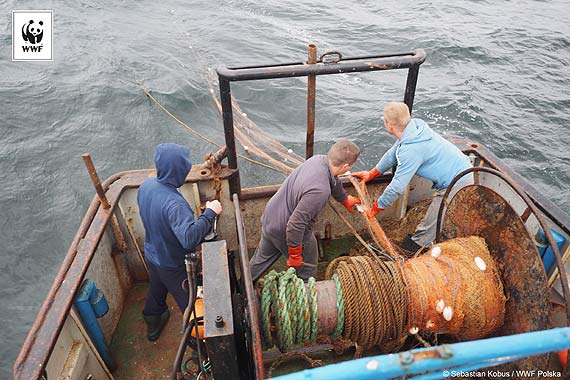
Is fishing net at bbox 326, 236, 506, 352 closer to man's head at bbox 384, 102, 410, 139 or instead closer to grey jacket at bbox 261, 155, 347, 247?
grey jacket at bbox 261, 155, 347, 247

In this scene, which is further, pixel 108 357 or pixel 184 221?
pixel 108 357

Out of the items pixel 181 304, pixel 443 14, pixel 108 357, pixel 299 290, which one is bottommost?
pixel 108 357

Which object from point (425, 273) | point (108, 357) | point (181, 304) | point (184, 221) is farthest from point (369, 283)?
point (108, 357)

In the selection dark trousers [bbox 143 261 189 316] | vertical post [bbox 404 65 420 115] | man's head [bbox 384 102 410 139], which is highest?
vertical post [bbox 404 65 420 115]

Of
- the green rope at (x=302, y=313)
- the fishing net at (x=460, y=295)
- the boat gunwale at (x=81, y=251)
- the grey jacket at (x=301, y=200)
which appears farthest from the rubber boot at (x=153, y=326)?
the fishing net at (x=460, y=295)

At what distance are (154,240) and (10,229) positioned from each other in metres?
6.20

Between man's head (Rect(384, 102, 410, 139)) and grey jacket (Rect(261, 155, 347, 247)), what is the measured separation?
3.01ft

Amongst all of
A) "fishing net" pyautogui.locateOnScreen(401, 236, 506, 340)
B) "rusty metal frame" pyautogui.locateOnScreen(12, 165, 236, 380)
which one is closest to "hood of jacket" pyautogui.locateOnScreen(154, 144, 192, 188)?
"rusty metal frame" pyautogui.locateOnScreen(12, 165, 236, 380)

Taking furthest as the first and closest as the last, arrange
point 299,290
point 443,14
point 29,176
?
point 443,14 < point 29,176 < point 299,290

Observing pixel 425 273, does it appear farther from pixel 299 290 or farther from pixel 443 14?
pixel 443 14

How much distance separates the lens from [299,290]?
312 centimetres

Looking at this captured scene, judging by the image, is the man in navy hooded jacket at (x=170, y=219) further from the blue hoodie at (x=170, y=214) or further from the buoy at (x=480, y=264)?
the buoy at (x=480, y=264)

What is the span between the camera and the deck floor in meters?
4.14

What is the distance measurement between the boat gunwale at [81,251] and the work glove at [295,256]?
1.05 m
